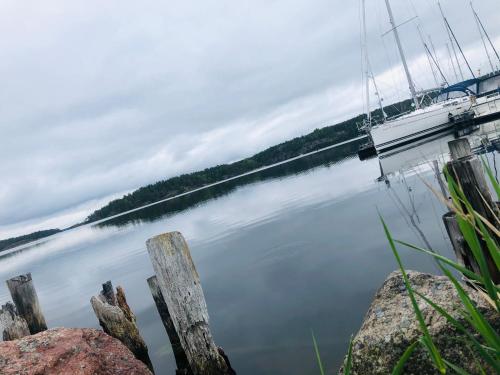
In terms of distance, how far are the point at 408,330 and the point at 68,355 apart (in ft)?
14.8

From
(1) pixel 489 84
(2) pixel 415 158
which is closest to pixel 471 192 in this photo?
(2) pixel 415 158

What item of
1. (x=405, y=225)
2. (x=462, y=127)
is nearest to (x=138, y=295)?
(x=405, y=225)

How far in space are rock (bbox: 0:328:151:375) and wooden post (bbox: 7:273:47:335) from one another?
2.45m

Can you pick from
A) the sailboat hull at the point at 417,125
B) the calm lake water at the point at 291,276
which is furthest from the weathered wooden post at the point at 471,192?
the sailboat hull at the point at 417,125

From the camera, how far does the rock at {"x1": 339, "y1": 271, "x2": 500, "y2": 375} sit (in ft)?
10.8

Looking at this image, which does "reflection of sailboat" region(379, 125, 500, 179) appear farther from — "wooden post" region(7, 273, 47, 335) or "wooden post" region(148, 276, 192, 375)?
"wooden post" region(7, 273, 47, 335)

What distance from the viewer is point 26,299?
319 inches

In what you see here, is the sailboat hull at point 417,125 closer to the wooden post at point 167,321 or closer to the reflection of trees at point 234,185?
the reflection of trees at point 234,185

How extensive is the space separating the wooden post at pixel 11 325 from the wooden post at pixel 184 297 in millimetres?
3413

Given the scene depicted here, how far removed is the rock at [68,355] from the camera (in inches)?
206

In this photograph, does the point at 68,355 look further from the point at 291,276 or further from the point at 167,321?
the point at 291,276

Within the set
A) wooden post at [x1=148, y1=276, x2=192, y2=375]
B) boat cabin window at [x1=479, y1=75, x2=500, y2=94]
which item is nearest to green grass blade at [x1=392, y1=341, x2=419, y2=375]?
wooden post at [x1=148, y1=276, x2=192, y2=375]

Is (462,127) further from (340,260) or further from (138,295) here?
(138,295)

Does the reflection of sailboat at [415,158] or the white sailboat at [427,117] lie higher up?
the white sailboat at [427,117]
